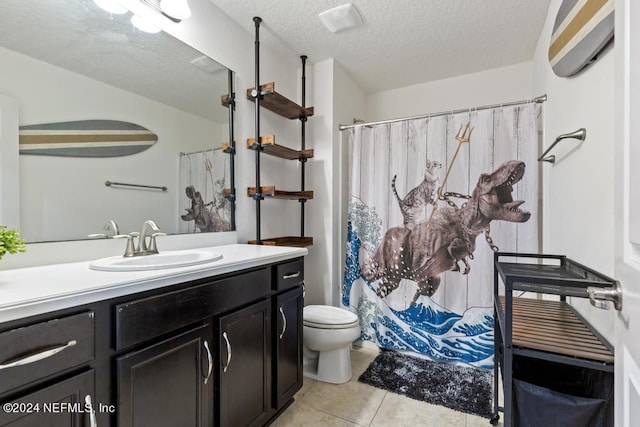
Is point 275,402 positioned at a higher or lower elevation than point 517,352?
lower

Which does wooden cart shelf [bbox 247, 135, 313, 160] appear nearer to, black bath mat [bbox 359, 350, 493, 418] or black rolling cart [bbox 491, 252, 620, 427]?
black rolling cart [bbox 491, 252, 620, 427]

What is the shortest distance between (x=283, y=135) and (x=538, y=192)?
186 cm

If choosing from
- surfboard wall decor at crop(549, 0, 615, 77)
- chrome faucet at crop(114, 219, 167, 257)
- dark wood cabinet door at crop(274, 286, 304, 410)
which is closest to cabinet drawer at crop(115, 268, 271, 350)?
dark wood cabinet door at crop(274, 286, 304, 410)

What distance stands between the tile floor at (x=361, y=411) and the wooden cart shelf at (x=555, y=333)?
27.8 inches

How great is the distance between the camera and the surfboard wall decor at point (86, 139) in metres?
1.09

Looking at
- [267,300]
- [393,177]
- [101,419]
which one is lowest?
[101,419]

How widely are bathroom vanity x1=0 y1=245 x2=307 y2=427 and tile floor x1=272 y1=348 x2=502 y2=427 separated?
22cm

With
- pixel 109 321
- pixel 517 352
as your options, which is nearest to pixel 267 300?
pixel 109 321

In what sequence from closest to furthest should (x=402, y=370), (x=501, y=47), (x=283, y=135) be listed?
(x=402, y=370), (x=501, y=47), (x=283, y=135)

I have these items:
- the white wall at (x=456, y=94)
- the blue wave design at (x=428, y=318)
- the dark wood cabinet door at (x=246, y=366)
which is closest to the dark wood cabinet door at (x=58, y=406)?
the dark wood cabinet door at (x=246, y=366)

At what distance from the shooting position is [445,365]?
6.98ft

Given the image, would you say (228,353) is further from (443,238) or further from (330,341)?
(443,238)

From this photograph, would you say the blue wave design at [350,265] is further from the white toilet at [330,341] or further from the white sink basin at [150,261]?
the white sink basin at [150,261]

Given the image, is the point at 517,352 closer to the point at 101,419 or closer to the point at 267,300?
the point at 267,300
